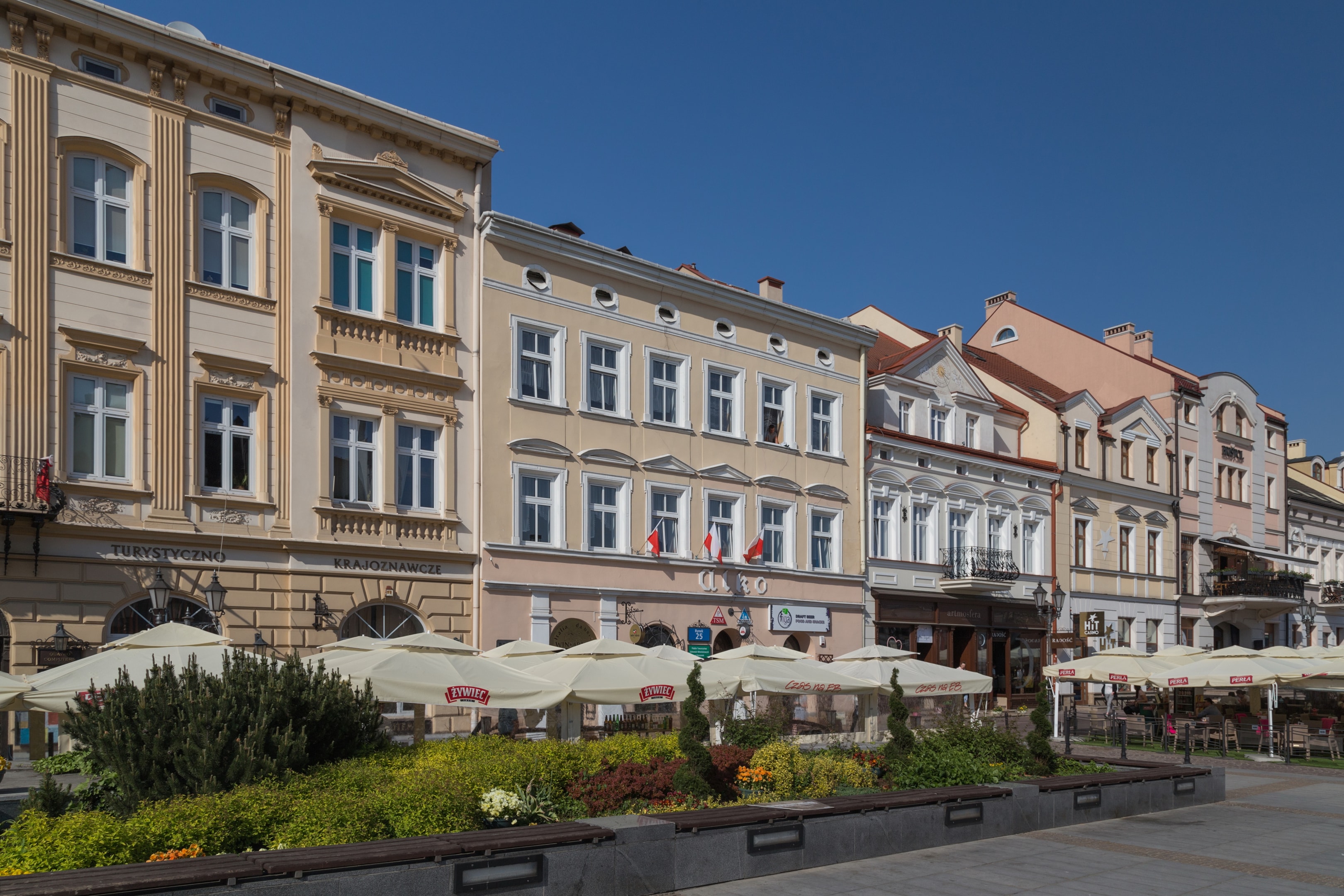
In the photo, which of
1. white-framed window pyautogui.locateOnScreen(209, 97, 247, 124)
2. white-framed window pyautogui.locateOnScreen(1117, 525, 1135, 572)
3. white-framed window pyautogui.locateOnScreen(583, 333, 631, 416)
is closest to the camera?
white-framed window pyautogui.locateOnScreen(209, 97, 247, 124)

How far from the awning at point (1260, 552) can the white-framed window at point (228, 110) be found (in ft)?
133


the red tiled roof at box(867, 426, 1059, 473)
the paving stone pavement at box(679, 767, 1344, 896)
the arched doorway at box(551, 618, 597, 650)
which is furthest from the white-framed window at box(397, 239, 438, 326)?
the paving stone pavement at box(679, 767, 1344, 896)

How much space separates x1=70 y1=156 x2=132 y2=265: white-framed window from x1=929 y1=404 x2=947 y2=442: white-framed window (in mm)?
24657

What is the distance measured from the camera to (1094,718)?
34.2m

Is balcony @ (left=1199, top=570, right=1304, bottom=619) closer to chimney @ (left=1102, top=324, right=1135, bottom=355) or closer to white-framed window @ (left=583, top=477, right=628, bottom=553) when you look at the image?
chimney @ (left=1102, top=324, right=1135, bottom=355)

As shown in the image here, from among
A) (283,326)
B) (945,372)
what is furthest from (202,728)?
(945,372)

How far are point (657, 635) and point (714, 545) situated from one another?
2.80 metres

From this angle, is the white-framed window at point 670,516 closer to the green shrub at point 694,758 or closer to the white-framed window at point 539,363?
the white-framed window at point 539,363

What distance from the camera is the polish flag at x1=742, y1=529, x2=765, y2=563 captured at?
31.2m

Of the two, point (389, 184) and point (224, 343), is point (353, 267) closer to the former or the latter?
point (389, 184)

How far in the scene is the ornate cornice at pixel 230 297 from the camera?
73.3ft

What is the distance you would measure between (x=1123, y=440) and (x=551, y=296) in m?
26.7

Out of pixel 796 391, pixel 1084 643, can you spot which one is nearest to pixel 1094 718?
pixel 1084 643

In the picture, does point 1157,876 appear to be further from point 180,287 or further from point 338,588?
point 180,287
